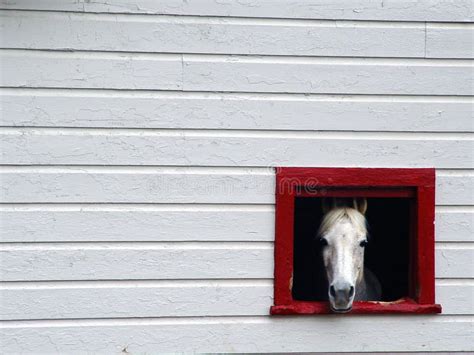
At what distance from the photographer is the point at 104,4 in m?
4.99

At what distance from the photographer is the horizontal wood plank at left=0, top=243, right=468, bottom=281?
4.97 meters

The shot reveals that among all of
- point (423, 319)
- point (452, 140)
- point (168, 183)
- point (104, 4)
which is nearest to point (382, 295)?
point (423, 319)

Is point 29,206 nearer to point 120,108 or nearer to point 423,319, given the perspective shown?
point 120,108

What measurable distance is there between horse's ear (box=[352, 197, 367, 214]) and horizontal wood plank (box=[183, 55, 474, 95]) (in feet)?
2.74

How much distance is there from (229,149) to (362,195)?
0.91m

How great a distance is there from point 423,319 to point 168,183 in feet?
6.10

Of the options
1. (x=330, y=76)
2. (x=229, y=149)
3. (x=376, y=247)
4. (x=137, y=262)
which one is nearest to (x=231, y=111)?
(x=229, y=149)

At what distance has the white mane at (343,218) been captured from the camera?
534 centimetres

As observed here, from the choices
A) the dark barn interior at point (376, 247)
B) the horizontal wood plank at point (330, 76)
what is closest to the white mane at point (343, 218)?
the dark barn interior at point (376, 247)

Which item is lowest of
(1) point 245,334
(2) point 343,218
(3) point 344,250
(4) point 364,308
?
(1) point 245,334

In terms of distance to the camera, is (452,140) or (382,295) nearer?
(452,140)

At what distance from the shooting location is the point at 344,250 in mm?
5164

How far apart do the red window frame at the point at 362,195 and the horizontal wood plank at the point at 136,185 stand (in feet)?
0.39

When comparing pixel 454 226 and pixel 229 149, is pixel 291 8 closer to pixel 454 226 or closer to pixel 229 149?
pixel 229 149
